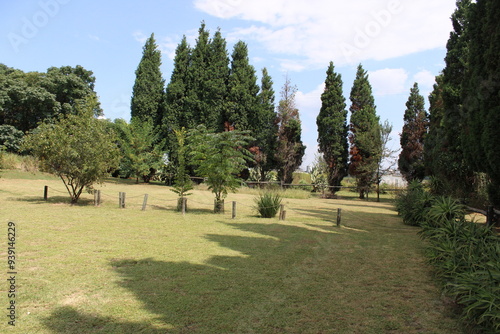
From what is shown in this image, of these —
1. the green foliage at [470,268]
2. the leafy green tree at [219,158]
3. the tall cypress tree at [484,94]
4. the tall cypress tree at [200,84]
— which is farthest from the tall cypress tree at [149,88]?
the green foliage at [470,268]

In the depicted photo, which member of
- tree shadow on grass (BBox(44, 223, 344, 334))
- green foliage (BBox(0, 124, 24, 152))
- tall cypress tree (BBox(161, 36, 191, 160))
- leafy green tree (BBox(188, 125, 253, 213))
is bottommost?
tree shadow on grass (BBox(44, 223, 344, 334))

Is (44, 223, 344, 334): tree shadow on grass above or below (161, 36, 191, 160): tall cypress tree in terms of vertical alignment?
below

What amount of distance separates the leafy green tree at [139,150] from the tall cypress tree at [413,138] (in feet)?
63.0

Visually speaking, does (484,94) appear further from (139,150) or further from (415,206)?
(139,150)

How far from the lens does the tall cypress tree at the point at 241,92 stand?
2970cm

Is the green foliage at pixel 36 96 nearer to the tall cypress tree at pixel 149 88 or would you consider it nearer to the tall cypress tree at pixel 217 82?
the tall cypress tree at pixel 149 88

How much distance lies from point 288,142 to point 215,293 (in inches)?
961

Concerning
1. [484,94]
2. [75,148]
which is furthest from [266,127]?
[484,94]

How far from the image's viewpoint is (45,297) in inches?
181

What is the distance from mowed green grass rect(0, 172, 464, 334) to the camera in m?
4.10

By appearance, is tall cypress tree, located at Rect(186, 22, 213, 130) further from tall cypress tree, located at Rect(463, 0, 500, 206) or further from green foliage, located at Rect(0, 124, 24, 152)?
tall cypress tree, located at Rect(463, 0, 500, 206)

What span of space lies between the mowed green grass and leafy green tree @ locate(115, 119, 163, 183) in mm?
17726

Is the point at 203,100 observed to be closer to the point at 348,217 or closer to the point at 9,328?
the point at 348,217

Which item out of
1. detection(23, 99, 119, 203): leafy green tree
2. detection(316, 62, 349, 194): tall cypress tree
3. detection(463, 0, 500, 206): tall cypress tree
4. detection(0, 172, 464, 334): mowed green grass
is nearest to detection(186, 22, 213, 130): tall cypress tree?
detection(316, 62, 349, 194): tall cypress tree
